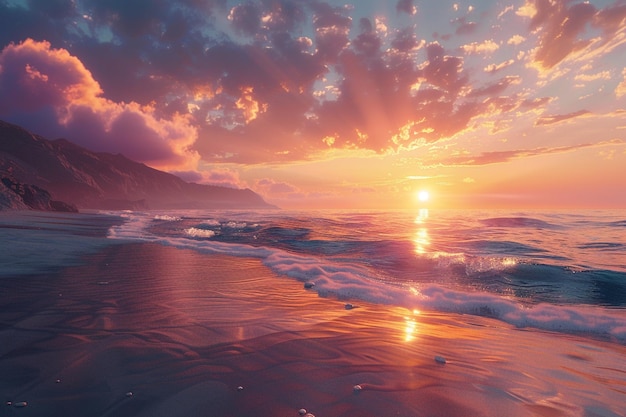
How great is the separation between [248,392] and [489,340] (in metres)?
3.74

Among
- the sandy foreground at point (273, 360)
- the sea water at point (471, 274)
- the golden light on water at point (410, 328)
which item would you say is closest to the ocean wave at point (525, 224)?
the sea water at point (471, 274)

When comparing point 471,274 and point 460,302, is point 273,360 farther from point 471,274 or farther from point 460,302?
point 471,274

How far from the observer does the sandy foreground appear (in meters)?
2.70

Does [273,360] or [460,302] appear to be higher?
[460,302]

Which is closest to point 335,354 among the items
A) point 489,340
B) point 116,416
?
point 116,416

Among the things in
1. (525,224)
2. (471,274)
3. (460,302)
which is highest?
(525,224)

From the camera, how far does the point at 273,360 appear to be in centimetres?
353

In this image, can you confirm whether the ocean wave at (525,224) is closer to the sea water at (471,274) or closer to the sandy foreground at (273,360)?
the sea water at (471,274)

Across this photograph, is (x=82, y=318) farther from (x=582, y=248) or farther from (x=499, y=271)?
(x=582, y=248)

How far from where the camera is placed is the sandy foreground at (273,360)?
2699 mm

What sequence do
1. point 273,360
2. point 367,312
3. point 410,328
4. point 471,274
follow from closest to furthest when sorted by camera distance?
point 273,360 → point 410,328 → point 367,312 → point 471,274

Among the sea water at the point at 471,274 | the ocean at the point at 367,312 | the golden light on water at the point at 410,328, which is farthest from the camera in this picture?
the sea water at the point at 471,274

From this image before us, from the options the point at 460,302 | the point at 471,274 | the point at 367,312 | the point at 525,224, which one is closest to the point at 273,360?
the point at 367,312

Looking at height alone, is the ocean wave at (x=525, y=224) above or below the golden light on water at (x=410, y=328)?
above
